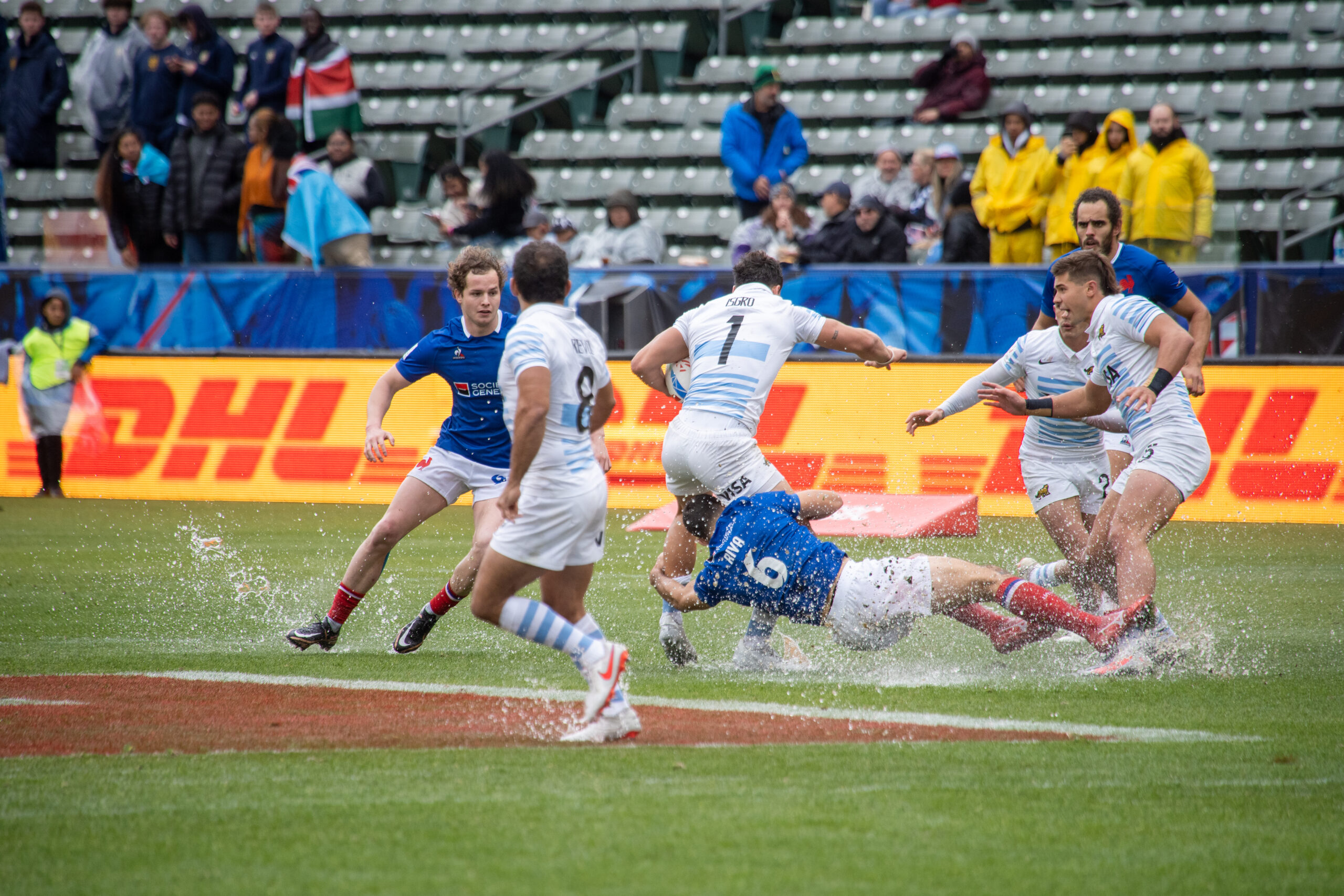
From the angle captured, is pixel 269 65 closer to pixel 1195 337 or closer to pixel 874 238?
pixel 874 238

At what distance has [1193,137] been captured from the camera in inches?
715

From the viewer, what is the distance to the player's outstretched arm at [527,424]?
557 cm

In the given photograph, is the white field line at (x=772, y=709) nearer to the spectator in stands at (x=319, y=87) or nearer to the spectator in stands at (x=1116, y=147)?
the spectator in stands at (x=1116, y=147)

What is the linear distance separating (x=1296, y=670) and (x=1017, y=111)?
9378mm

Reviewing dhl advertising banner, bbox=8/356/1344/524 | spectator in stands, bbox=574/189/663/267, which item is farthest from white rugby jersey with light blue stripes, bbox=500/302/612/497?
spectator in stands, bbox=574/189/663/267

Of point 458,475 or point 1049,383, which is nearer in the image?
point 458,475

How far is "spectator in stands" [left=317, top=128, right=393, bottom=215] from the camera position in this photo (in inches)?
691

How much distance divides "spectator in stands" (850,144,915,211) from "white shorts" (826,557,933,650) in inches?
405

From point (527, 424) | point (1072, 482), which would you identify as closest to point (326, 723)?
point (527, 424)

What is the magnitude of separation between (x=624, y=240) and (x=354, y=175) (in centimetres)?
332

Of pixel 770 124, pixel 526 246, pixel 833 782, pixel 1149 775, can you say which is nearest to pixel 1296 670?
pixel 1149 775

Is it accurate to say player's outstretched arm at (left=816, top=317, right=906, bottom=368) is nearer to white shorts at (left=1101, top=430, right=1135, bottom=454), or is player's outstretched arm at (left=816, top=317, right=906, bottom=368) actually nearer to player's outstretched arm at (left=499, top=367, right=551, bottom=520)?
white shorts at (left=1101, top=430, right=1135, bottom=454)

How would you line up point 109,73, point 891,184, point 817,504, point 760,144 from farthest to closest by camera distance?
point 109,73 < point 760,144 < point 891,184 < point 817,504

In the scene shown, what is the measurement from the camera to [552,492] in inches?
228
